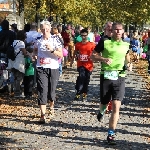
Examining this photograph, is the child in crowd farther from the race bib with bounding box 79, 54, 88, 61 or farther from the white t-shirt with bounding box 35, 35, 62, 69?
the white t-shirt with bounding box 35, 35, 62, 69

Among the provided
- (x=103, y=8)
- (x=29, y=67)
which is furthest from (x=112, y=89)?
(x=103, y=8)

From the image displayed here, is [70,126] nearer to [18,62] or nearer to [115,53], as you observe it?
[115,53]

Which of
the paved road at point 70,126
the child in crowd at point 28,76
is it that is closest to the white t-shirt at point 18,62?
the child in crowd at point 28,76

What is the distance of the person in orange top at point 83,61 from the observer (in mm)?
11188

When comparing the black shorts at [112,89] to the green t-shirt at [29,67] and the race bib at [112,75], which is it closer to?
the race bib at [112,75]

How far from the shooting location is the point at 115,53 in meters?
7.42

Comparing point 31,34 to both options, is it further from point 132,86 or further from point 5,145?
point 5,145

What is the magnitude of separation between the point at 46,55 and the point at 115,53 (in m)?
1.72

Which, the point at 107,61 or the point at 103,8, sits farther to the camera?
the point at 103,8

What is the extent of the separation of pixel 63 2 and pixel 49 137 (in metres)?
27.5

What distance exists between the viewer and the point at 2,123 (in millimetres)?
8742

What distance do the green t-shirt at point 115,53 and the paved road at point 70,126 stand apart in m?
1.20

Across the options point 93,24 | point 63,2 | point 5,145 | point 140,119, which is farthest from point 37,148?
point 93,24

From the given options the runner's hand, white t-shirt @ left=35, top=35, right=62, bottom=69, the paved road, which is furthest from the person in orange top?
the runner's hand
